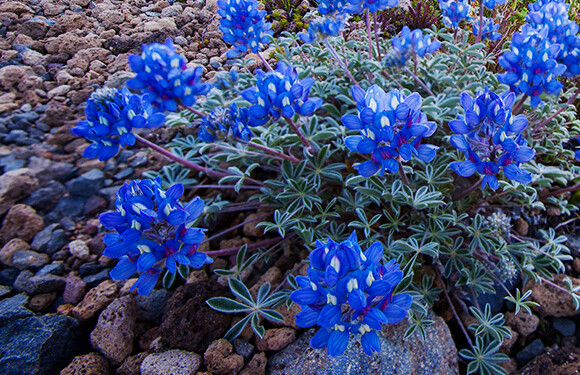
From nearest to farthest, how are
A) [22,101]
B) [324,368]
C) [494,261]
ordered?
[324,368] < [494,261] < [22,101]

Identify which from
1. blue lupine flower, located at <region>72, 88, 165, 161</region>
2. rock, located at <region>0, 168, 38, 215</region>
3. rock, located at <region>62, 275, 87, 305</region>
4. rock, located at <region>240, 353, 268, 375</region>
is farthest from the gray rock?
rock, located at <region>240, 353, 268, 375</region>

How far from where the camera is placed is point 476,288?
2547 millimetres

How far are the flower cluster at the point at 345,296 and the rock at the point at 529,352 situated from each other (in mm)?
1612

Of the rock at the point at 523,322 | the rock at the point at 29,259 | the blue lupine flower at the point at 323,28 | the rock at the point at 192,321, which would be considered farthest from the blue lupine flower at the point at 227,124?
the rock at the point at 523,322

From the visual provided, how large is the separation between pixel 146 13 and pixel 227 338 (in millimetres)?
4751

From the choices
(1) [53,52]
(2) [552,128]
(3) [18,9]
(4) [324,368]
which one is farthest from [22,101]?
(2) [552,128]

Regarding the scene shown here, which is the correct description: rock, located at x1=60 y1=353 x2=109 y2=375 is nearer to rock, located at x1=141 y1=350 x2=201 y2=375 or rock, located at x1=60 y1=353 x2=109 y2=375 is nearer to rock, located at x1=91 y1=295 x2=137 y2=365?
rock, located at x1=91 y1=295 x2=137 y2=365

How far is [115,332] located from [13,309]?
0.74m

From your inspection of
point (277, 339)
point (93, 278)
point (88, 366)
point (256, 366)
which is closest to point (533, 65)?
point (277, 339)

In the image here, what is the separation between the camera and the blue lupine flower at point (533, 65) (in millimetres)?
2218

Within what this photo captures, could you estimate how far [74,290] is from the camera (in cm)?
278

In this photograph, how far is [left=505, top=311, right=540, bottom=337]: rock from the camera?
263cm

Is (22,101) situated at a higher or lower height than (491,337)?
higher

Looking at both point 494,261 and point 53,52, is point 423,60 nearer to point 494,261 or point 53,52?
point 494,261
